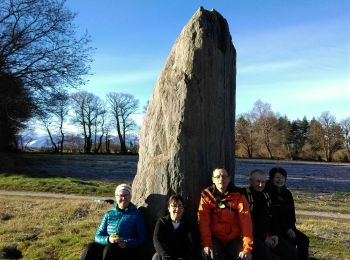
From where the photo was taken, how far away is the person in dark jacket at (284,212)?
6.97 m

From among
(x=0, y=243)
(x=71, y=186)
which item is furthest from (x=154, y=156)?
(x=71, y=186)

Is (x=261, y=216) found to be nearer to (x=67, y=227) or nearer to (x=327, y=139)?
(x=67, y=227)

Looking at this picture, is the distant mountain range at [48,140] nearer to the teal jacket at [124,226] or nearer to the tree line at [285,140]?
the tree line at [285,140]

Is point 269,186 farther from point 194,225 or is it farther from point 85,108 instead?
point 85,108

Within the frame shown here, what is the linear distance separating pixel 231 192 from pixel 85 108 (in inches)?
2822

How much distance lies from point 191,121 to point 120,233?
2084 millimetres

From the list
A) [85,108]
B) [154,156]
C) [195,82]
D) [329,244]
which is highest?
[85,108]

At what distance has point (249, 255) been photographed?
5.89 metres

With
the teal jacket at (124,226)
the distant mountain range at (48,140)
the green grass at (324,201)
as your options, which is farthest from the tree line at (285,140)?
the teal jacket at (124,226)

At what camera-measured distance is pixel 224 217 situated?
20.3 feet

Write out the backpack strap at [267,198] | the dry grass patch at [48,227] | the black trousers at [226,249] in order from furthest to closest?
the dry grass patch at [48,227]
the backpack strap at [267,198]
the black trousers at [226,249]

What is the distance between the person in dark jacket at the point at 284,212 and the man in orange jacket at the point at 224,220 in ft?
3.23

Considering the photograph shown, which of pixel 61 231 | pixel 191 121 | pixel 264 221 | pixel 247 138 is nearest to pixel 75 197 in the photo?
pixel 61 231

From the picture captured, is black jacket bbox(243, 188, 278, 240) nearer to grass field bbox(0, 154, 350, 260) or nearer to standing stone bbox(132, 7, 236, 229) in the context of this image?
standing stone bbox(132, 7, 236, 229)
